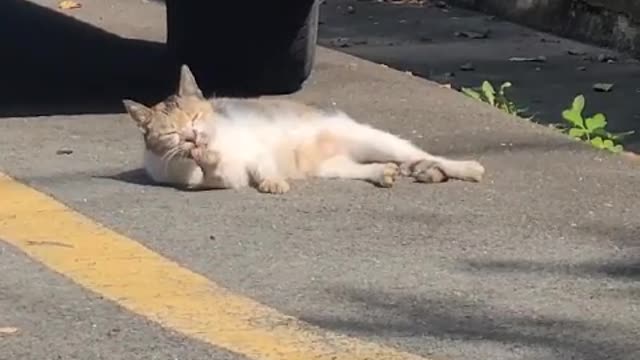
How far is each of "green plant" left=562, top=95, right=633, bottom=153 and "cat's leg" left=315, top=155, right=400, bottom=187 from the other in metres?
1.72

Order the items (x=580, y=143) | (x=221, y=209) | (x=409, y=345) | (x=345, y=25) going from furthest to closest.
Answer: (x=345, y=25), (x=580, y=143), (x=221, y=209), (x=409, y=345)

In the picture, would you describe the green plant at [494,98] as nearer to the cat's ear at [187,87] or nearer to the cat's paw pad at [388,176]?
the cat's paw pad at [388,176]

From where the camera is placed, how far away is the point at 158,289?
5953 millimetres

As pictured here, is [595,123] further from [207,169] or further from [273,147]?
[207,169]

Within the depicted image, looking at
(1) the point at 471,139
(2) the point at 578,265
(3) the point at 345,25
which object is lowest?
(3) the point at 345,25

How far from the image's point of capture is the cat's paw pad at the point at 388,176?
7.63 meters

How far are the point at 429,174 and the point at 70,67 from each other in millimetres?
4463

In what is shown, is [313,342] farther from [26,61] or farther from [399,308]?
[26,61]

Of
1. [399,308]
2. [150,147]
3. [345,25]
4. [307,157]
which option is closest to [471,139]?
[307,157]

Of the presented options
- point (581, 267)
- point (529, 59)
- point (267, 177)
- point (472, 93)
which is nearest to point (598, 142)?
point (472, 93)

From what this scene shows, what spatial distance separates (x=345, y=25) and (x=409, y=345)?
9.43 meters

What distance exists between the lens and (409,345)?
17.6 ft

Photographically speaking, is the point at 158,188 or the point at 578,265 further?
the point at 158,188

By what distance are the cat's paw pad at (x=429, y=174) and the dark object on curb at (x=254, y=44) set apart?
2840 millimetres
